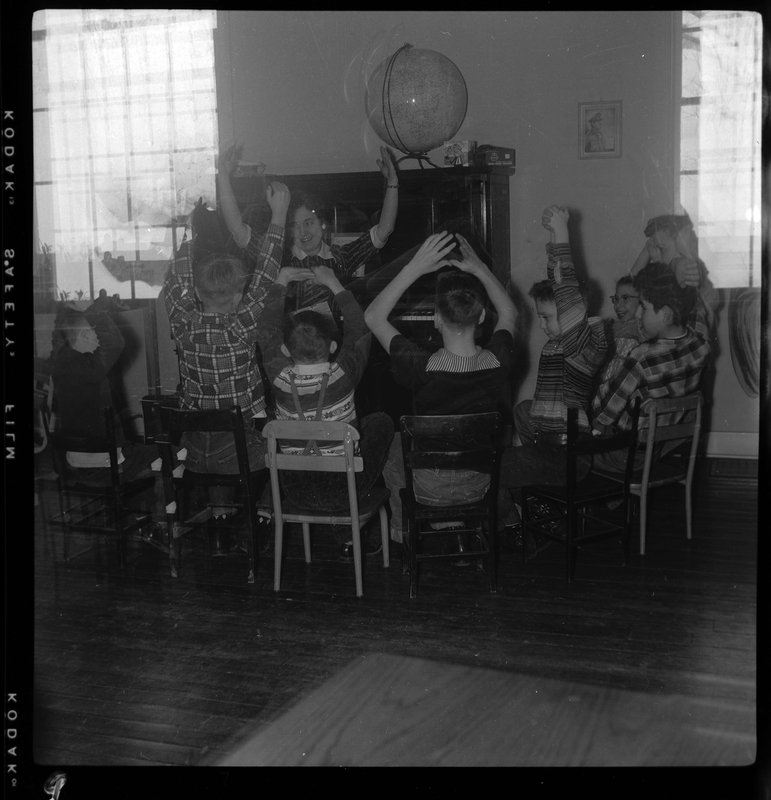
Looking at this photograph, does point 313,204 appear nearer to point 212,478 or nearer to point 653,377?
point 212,478

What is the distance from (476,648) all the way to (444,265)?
120 cm

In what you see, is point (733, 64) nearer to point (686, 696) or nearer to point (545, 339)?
point (545, 339)

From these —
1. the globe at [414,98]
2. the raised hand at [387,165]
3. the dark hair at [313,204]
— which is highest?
the globe at [414,98]

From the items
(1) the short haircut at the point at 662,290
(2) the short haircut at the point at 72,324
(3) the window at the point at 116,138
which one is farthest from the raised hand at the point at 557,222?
(2) the short haircut at the point at 72,324

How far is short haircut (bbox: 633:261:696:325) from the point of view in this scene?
2.63 m

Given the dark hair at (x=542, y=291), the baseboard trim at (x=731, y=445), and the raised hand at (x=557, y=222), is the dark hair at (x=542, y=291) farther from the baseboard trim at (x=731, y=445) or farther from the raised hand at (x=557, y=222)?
the baseboard trim at (x=731, y=445)

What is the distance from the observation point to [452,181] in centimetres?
265

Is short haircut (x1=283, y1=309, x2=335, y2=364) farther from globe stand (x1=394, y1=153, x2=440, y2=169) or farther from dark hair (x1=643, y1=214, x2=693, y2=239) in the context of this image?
dark hair (x1=643, y1=214, x2=693, y2=239)

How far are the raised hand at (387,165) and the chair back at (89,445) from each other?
1.13m

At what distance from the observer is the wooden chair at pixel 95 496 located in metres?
2.55

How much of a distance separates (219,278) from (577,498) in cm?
139

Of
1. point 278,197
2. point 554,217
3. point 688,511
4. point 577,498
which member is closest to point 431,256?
point 554,217

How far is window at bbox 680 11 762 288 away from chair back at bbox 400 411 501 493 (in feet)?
2.78
